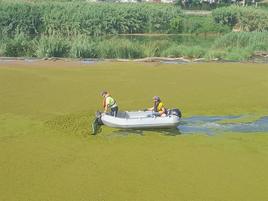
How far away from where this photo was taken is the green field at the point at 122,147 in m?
10.3

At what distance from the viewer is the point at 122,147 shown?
1288 cm

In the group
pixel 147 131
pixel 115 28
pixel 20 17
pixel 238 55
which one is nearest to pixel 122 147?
pixel 147 131

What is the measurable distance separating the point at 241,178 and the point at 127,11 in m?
40.0

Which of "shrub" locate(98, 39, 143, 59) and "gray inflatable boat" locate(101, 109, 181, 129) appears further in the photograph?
"shrub" locate(98, 39, 143, 59)

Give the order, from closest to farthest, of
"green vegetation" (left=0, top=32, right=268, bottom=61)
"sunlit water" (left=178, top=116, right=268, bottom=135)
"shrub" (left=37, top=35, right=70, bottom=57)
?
"sunlit water" (left=178, top=116, right=268, bottom=135), "shrub" (left=37, top=35, right=70, bottom=57), "green vegetation" (left=0, top=32, right=268, bottom=61)

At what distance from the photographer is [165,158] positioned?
12.1 m

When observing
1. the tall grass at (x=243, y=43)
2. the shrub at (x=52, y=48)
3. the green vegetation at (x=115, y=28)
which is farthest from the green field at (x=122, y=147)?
the tall grass at (x=243, y=43)

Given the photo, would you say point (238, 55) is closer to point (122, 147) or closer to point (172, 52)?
point (172, 52)

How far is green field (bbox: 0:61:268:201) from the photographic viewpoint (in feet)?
33.7

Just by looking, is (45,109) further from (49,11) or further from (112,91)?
(49,11)

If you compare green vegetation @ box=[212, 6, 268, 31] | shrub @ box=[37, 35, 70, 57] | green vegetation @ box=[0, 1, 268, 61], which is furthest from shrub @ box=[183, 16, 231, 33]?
shrub @ box=[37, 35, 70, 57]

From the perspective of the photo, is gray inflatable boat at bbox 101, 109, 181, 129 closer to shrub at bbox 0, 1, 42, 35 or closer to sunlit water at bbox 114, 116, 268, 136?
sunlit water at bbox 114, 116, 268, 136

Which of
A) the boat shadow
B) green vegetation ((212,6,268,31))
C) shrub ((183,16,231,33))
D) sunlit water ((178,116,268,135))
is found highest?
the boat shadow

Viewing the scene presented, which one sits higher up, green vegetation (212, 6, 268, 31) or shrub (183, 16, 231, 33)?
green vegetation (212, 6, 268, 31)
